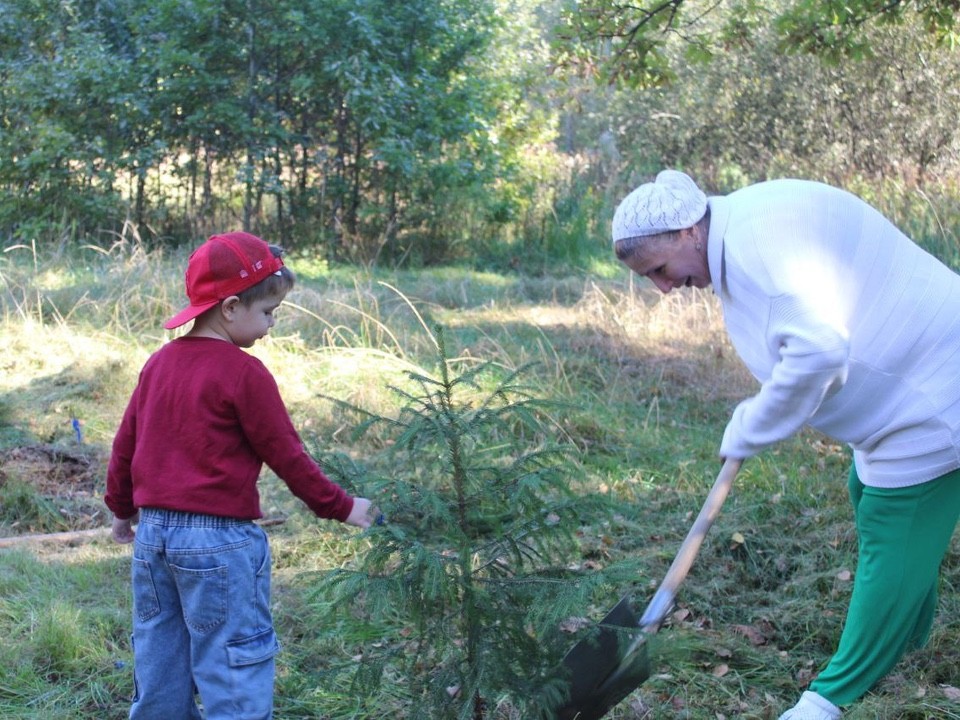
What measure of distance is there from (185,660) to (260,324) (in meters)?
0.92

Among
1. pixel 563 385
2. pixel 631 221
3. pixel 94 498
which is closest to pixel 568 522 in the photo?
pixel 631 221

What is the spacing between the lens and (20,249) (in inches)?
415

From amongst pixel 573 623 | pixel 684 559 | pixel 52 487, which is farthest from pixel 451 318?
pixel 684 559

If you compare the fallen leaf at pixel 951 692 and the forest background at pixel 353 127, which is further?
the forest background at pixel 353 127

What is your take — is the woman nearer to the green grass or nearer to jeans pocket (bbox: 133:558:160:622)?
the green grass

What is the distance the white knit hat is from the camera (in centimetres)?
285

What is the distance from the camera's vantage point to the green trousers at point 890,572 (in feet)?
9.64

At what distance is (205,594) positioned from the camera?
2.59 m

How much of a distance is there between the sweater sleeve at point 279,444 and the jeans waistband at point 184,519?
0.19m

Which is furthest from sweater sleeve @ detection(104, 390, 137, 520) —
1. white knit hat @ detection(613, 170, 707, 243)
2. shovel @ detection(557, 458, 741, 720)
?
white knit hat @ detection(613, 170, 707, 243)

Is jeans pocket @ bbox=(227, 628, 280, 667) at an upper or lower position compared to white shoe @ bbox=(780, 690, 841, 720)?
upper

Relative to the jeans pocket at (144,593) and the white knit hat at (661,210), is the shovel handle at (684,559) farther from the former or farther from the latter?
the jeans pocket at (144,593)

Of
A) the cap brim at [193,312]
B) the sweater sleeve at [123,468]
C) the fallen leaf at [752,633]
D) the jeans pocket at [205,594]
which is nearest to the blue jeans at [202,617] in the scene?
the jeans pocket at [205,594]

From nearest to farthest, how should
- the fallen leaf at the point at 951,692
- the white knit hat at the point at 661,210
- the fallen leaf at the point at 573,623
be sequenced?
the white knit hat at the point at 661,210 → the fallen leaf at the point at 951,692 → the fallen leaf at the point at 573,623
